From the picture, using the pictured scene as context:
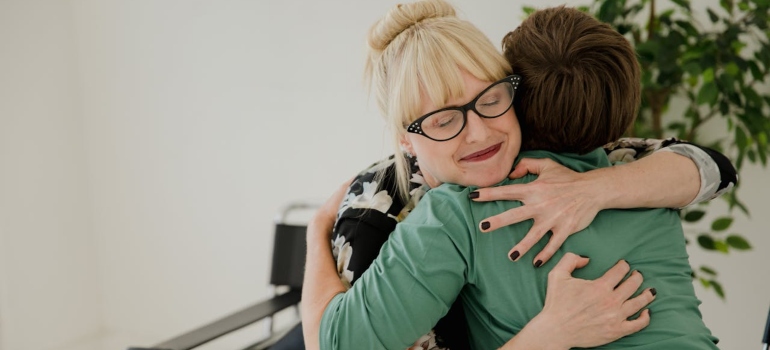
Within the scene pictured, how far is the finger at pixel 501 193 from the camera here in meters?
1.17

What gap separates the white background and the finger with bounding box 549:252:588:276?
173 centimetres

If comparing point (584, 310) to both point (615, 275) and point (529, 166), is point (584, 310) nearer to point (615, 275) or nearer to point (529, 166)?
point (615, 275)

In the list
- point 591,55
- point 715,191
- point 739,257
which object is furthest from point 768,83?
point 591,55

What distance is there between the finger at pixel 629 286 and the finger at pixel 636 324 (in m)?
0.04

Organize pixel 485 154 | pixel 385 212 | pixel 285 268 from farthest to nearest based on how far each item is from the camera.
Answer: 1. pixel 285 268
2. pixel 385 212
3. pixel 485 154

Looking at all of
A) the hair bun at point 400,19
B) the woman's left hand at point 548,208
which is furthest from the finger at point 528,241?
the hair bun at point 400,19

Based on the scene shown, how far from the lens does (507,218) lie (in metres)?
1.15

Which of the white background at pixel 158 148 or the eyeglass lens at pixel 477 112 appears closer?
the eyeglass lens at pixel 477 112

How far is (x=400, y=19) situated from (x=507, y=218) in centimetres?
40

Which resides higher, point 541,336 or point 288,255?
point 541,336

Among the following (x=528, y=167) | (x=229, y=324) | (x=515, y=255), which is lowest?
(x=229, y=324)

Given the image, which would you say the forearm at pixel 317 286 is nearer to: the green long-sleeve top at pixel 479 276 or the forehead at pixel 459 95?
the green long-sleeve top at pixel 479 276

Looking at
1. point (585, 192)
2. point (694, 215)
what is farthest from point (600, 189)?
point (694, 215)

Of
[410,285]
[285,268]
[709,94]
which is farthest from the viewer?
[285,268]
